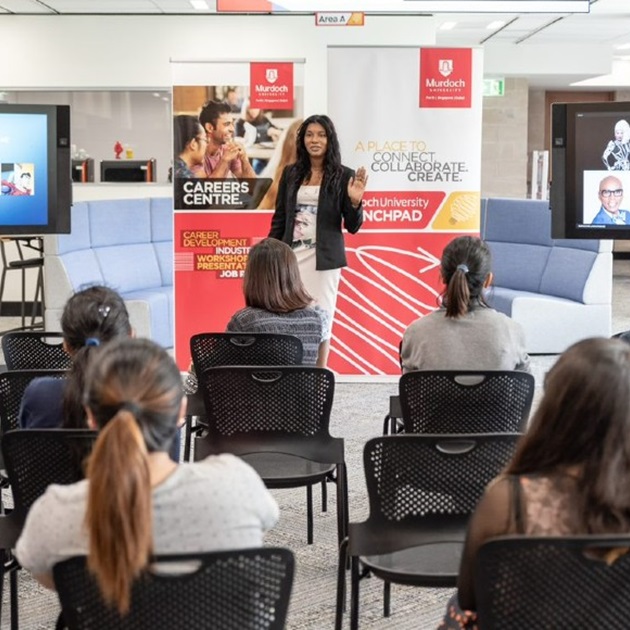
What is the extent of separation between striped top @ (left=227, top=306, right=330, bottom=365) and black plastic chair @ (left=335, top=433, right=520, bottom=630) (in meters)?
1.34

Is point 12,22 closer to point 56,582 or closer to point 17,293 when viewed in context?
point 17,293

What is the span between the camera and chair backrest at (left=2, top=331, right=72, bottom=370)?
382 centimetres

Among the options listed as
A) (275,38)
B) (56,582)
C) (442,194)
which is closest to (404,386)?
(56,582)

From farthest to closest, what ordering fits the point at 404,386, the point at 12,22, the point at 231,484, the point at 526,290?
1. the point at 12,22
2. the point at 526,290
3. the point at 404,386
4. the point at 231,484

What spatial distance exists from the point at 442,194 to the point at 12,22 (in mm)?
6846

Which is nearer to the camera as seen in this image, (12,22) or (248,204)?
(248,204)

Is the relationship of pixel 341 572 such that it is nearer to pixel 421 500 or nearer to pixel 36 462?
pixel 421 500

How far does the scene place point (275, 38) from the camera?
451 inches

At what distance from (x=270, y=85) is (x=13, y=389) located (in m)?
3.71

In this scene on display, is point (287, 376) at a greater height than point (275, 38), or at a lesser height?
lesser

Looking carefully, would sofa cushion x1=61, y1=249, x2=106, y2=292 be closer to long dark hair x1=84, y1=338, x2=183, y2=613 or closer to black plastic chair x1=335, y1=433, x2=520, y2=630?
black plastic chair x1=335, y1=433, x2=520, y2=630

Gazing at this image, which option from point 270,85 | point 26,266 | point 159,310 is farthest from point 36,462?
point 26,266

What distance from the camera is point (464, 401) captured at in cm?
313

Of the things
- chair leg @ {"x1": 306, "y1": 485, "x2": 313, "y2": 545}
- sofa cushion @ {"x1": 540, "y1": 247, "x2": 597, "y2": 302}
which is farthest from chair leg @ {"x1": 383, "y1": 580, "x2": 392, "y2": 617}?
sofa cushion @ {"x1": 540, "y1": 247, "x2": 597, "y2": 302}
